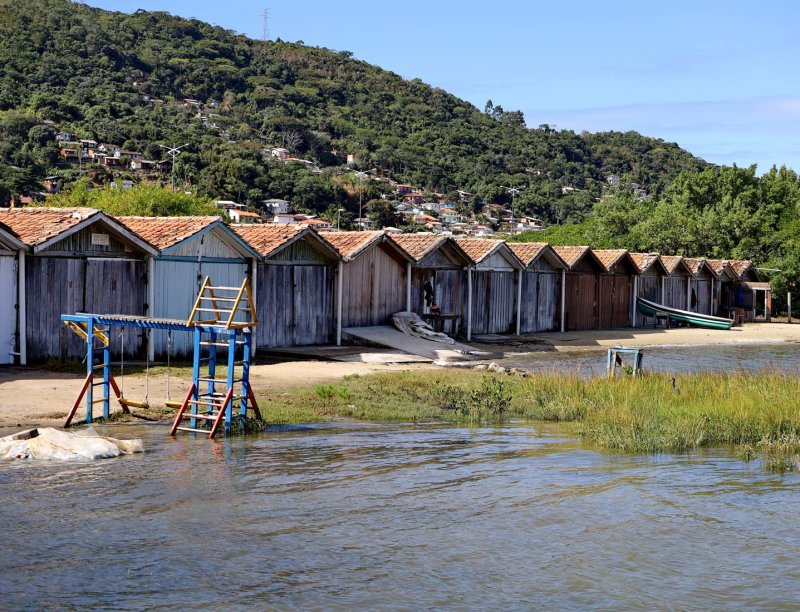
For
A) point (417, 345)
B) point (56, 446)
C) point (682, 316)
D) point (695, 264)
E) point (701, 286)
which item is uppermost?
point (695, 264)

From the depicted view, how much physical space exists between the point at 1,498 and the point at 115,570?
106 inches

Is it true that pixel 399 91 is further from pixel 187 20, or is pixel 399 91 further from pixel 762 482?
pixel 762 482

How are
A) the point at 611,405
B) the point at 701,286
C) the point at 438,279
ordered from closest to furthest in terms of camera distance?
the point at 611,405 < the point at 438,279 < the point at 701,286

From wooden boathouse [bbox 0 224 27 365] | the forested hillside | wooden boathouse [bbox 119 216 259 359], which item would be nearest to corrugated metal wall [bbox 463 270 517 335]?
wooden boathouse [bbox 119 216 259 359]

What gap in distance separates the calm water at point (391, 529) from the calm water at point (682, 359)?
10949mm

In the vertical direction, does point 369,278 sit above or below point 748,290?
above

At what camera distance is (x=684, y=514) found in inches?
482

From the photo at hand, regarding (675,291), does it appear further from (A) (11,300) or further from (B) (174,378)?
(A) (11,300)

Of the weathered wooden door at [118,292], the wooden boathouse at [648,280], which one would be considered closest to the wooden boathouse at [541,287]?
the wooden boathouse at [648,280]

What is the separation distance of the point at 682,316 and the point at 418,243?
16006mm

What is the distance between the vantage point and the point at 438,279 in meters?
32.2

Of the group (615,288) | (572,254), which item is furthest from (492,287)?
(615,288)

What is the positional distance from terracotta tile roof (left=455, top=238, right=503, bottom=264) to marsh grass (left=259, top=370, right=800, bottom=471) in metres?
11.3

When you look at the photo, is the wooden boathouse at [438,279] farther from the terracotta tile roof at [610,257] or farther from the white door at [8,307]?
the white door at [8,307]
